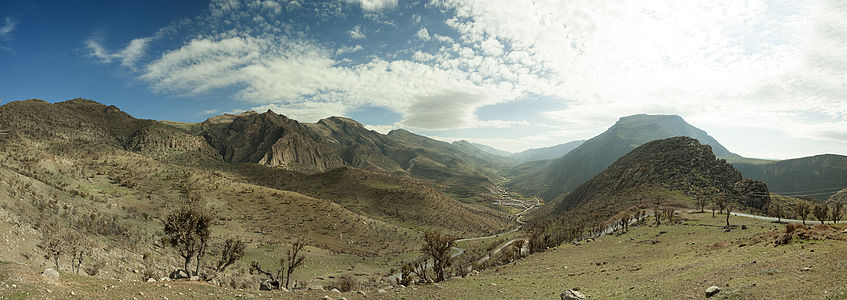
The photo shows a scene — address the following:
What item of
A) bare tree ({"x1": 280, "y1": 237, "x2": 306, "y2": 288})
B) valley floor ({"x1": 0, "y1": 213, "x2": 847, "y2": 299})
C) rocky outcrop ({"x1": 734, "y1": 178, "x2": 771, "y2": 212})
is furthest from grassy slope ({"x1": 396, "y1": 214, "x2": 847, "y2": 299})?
rocky outcrop ({"x1": 734, "y1": 178, "x2": 771, "y2": 212})

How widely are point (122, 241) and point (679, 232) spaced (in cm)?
6653

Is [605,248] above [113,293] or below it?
below

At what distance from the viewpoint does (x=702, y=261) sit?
818 inches

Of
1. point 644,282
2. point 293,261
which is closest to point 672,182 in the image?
point 644,282

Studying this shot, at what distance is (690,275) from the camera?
691 inches

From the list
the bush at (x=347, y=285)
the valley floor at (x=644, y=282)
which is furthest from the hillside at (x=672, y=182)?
the bush at (x=347, y=285)

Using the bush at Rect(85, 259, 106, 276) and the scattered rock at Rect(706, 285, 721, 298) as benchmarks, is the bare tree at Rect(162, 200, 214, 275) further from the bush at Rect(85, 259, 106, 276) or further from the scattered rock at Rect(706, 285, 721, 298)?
the scattered rock at Rect(706, 285, 721, 298)

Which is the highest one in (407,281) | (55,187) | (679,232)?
(55,187)

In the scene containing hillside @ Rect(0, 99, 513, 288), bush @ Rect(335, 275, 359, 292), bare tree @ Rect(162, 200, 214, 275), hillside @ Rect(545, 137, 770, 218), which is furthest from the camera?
hillside @ Rect(545, 137, 770, 218)

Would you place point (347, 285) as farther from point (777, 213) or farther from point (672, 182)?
point (672, 182)

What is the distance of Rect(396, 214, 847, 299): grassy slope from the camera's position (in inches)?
488

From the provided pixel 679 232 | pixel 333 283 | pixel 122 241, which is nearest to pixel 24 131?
pixel 122 241

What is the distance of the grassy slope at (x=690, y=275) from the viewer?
488 inches

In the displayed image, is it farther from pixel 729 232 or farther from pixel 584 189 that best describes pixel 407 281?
pixel 584 189
